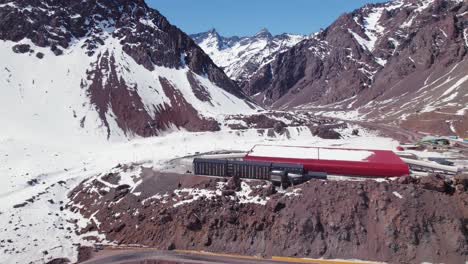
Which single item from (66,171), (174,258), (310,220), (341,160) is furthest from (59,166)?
(341,160)

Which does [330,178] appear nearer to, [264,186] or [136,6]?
[264,186]

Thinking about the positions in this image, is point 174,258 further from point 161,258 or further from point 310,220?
point 310,220

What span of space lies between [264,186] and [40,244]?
30.0 meters

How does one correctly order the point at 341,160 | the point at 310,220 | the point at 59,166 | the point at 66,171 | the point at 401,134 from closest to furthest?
1. the point at 310,220
2. the point at 341,160
3. the point at 66,171
4. the point at 59,166
5. the point at 401,134

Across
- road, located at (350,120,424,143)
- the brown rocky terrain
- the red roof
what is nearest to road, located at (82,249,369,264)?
the brown rocky terrain

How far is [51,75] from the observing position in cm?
10619

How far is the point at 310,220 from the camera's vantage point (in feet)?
138

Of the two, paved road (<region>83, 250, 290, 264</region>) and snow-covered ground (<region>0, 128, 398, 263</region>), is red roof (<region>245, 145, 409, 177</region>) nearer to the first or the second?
snow-covered ground (<region>0, 128, 398, 263</region>)

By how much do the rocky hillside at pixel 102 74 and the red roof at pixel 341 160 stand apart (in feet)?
143

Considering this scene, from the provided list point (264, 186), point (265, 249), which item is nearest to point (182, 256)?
point (265, 249)

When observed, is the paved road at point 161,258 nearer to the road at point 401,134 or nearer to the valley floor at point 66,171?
the valley floor at point 66,171

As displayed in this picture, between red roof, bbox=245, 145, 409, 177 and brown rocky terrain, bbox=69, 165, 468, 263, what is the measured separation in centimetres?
437

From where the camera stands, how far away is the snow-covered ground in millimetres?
44188

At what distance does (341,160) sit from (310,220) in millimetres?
14022
